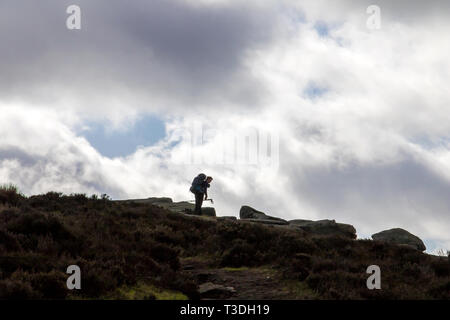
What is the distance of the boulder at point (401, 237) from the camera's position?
30.2 metres

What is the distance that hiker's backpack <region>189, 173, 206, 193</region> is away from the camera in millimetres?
29105

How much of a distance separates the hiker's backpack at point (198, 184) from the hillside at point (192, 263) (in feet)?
28.9

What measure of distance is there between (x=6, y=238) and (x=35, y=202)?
31.4 feet

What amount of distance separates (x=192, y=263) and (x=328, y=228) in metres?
14.4

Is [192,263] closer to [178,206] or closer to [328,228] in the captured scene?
[328,228]

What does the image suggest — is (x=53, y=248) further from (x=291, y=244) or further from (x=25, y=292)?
(x=291, y=244)

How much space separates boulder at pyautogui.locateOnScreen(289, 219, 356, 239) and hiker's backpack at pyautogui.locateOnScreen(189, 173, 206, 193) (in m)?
5.67

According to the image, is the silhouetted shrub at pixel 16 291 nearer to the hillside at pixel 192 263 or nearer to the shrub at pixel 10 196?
the hillside at pixel 192 263

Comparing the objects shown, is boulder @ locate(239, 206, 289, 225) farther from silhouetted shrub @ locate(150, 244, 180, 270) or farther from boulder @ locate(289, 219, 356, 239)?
silhouetted shrub @ locate(150, 244, 180, 270)

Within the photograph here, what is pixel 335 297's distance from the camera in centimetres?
1150

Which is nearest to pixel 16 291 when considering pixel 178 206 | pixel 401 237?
pixel 178 206

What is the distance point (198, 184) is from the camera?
95.7 feet

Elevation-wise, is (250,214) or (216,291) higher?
(250,214)

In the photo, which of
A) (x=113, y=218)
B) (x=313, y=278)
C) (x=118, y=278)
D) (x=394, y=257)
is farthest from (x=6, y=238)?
(x=394, y=257)
